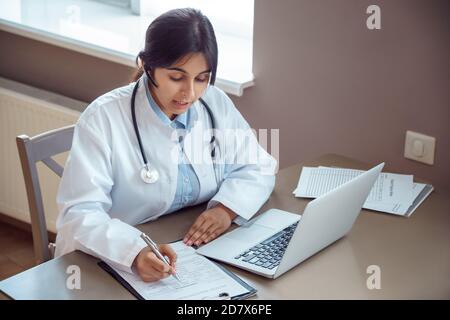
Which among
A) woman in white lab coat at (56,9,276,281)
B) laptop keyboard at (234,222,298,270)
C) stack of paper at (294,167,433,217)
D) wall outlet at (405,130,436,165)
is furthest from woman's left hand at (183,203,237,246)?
wall outlet at (405,130,436,165)

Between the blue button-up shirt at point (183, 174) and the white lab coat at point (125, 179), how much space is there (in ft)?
0.04

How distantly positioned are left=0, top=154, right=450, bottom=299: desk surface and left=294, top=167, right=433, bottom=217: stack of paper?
3 cm

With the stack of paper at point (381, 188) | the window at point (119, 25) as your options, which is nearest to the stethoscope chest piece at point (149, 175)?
the stack of paper at point (381, 188)

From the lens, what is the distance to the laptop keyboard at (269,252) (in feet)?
5.58

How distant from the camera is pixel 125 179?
6.13 ft

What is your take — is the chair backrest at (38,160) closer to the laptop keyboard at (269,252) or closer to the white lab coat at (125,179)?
the white lab coat at (125,179)

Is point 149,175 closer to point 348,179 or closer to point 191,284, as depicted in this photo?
point 191,284

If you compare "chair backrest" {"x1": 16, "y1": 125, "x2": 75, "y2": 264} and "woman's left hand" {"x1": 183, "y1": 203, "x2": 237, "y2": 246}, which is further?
"chair backrest" {"x1": 16, "y1": 125, "x2": 75, "y2": 264}

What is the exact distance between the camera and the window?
9.25 feet

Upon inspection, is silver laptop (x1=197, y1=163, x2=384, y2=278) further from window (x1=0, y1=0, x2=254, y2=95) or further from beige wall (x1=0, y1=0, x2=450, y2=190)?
window (x1=0, y1=0, x2=254, y2=95)

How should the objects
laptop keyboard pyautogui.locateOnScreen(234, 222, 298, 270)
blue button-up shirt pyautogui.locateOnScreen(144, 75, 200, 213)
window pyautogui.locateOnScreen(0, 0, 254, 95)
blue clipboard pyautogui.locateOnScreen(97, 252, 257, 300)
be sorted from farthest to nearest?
window pyautogui.locateOnScreen(0, 0, 254, 95) → blue button-up shirt pyautogui.locateOnScreen(144, 75, 200, 213) → laptop keyboard pyautogui.locateOnScreen(234, 222, 298, 270) → blue clipboard pyautogui.locateOnScreen(97, 252, 257, 300)

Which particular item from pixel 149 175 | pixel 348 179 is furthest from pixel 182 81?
pixel 348 179
